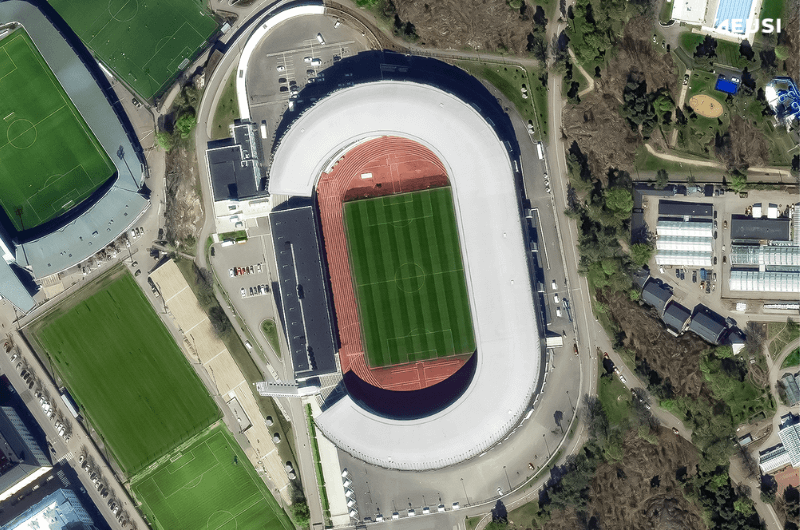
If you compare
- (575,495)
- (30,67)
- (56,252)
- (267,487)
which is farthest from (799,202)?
(30,67)

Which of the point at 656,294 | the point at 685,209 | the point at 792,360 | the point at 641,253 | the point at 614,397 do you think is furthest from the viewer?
the point at 614,397

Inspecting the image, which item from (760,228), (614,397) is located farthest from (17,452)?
(760,228)

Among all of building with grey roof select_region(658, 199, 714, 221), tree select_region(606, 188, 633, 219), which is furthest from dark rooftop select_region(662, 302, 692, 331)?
tree select_region(606, 188, 633, 219)

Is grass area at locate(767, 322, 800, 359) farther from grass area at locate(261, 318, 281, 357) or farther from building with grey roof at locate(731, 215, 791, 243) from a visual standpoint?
grass area at locate(261, 318, 281, 357)

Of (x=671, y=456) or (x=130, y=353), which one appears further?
(x=130, y=353)

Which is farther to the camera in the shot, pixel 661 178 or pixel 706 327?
pixel 661 178

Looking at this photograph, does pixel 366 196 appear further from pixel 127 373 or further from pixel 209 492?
pixel 209 492

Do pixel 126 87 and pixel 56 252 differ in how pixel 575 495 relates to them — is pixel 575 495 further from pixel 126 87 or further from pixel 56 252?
pixel 126 87
